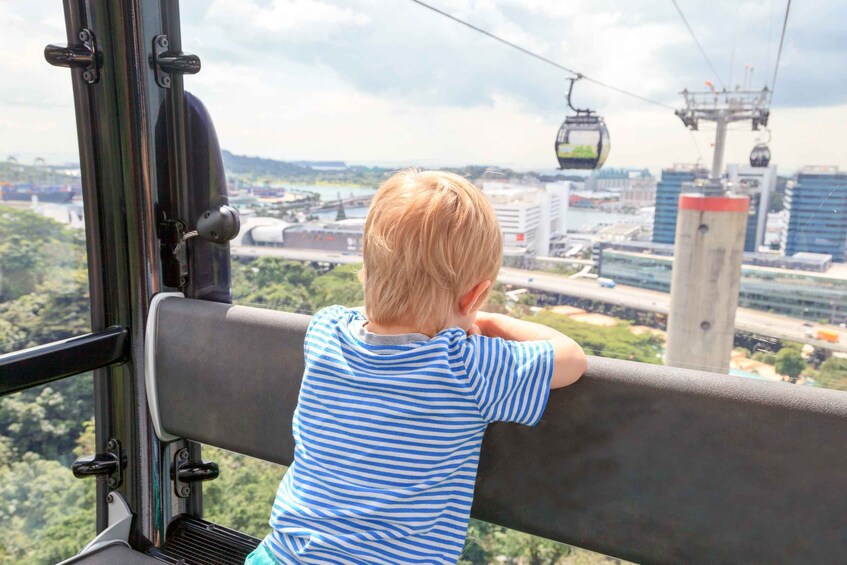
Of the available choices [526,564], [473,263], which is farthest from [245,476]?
[473,263]

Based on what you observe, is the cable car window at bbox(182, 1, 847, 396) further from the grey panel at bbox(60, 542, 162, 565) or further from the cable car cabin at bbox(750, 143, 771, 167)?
the grey panel at bbox(60, 542, 162, 565)

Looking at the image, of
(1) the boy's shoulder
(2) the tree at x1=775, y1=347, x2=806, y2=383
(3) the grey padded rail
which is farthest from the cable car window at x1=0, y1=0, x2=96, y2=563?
(2) the tree at x1=775, y1=347, x2=806, y2=383

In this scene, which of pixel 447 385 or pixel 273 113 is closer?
pixel 447 385

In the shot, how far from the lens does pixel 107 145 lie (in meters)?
1.49

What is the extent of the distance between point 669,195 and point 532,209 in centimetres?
67

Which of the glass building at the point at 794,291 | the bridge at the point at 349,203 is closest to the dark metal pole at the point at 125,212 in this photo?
the bridge at the point at 349,203

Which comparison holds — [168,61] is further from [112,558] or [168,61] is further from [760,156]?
[760,156]

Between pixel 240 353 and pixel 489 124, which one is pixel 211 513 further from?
pixel 489 124

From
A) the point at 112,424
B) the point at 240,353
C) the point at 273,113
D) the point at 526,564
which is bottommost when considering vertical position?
the point at 526,564

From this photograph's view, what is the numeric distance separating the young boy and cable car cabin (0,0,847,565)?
5.1 inches

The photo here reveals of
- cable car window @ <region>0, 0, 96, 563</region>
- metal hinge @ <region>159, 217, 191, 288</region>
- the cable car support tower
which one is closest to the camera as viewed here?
cable car window @ <region>0, 0, 96, 563</region>

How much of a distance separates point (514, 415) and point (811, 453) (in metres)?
0.41

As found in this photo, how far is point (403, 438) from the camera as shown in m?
0.93

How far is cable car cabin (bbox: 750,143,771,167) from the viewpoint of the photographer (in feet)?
5.50
